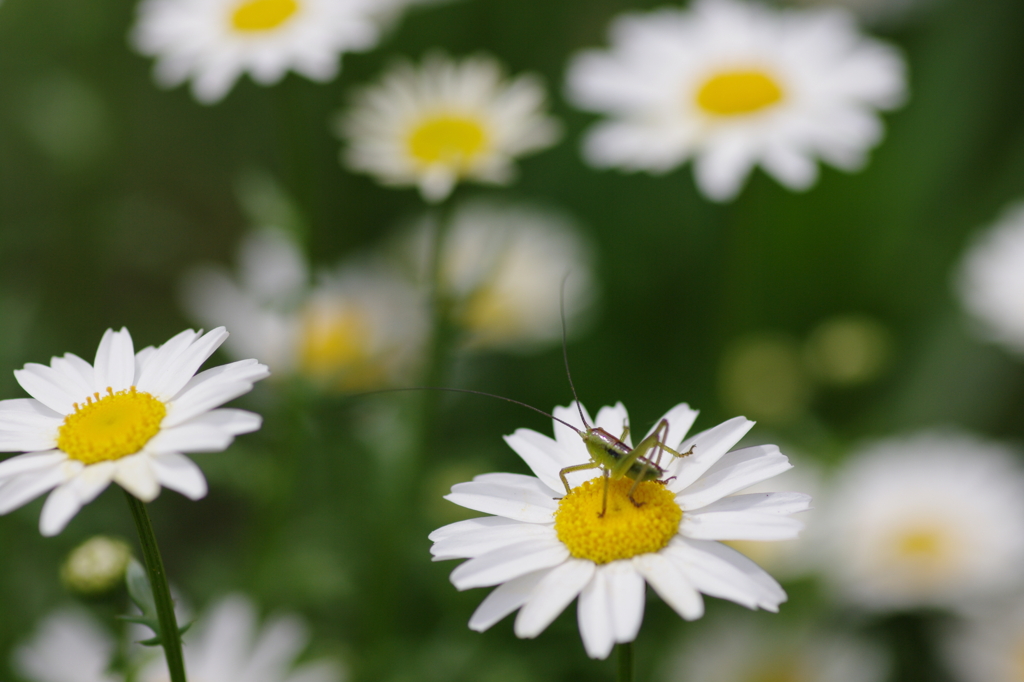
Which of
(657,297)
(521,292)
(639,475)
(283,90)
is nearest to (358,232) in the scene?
(521,292)

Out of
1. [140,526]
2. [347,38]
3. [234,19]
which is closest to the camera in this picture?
[140,526]

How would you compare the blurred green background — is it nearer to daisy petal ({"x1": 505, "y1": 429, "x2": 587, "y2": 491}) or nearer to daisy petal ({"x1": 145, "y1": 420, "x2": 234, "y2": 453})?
daisy petal ({"x1": 505, "y1": 429, "x2": 587, "y2": 491})

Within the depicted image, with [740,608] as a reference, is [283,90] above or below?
above

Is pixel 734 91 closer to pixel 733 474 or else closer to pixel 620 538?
pixel 733 474

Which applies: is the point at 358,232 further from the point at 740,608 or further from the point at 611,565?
the point at 611,565

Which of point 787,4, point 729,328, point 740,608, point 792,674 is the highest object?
point 787,4

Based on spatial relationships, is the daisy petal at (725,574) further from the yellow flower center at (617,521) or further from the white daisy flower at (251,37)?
the white daisy flower at (251,37)

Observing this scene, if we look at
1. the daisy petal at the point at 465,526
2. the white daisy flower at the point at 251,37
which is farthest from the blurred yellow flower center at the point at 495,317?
the daisy petal at the point at 465,526
